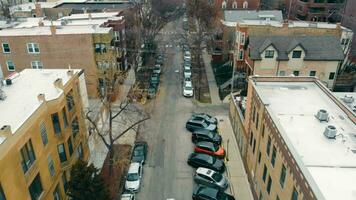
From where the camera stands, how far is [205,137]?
3444 centimetres

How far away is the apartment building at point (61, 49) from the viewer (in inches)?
1597

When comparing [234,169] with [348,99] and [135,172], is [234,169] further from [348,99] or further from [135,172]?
[348,99]

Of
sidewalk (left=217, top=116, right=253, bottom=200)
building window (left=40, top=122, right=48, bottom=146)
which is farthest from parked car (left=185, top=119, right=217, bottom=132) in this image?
building window (left=40, top=122, right=48, bottom=146)

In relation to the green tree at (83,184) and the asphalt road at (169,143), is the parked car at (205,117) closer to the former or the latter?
the asphalt road at (169,143)

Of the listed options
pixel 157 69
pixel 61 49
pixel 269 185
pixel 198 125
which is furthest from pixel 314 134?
pixel 157 69

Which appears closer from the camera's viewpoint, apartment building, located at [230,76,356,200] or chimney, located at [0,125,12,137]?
apartment building, located at [230,76,356,200]

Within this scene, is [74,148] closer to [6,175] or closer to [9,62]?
[6,175]

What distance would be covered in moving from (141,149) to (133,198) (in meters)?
6.78

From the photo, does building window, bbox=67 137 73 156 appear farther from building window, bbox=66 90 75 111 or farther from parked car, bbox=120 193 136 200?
parked car, bbox=120 193 136 200

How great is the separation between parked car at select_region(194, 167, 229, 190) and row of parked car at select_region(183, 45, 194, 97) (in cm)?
1883

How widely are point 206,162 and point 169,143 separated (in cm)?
632

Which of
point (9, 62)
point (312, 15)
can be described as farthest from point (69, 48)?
→ point (312, 15)

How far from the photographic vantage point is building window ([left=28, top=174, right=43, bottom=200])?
67.6ft

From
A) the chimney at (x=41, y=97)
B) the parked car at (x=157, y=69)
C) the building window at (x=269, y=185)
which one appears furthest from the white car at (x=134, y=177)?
the parked car at (x=157, y=69)
